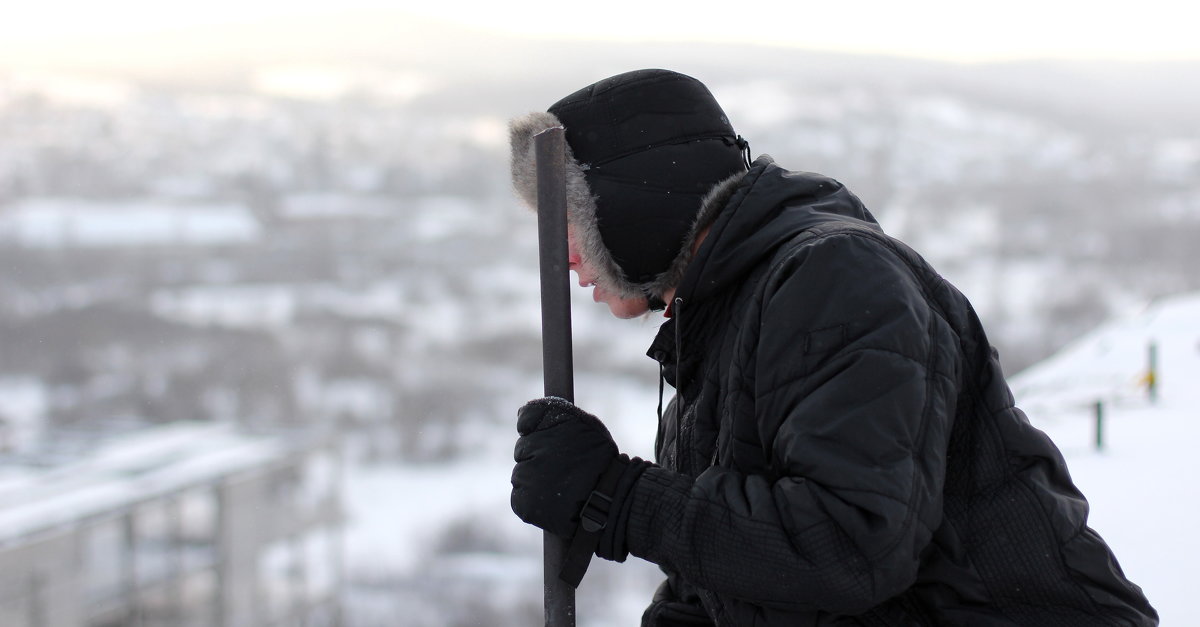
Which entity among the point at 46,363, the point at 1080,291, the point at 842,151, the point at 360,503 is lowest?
the point at 360,503

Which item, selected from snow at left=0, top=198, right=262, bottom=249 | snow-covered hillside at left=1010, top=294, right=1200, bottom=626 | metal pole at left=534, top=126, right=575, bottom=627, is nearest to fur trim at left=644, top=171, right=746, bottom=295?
metal pole at left=534, top=126, right=575, bottom=627

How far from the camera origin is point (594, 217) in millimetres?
1339

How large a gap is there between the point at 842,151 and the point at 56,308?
54200mm

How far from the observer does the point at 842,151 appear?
66250 millimetres

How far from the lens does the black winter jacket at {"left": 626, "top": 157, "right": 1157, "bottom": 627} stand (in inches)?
38.9

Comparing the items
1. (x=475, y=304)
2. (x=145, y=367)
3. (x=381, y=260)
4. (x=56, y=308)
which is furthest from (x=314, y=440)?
(x=381, y=260)

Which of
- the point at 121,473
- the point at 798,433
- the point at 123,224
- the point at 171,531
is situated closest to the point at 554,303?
the point at 798,433

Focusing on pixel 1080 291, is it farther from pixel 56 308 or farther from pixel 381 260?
pixel 56 308

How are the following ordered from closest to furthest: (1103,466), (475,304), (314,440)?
(1103,466) < (314,440) < (475,304)

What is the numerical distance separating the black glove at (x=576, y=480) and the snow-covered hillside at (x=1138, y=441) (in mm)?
1672

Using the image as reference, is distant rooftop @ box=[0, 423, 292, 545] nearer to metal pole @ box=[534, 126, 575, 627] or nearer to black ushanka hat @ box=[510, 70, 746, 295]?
metal pole @ box=[534, 126, 575, 627]

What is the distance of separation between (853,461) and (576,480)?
341mm

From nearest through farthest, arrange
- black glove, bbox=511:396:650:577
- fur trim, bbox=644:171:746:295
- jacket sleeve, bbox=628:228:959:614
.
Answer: jacket sleeve, bbox=628:228:959:614
black glove, bbox=511:396:650:577
fur trim, bbox=644:171:746:295

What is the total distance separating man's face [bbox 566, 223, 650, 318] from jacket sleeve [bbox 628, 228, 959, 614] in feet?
1.10
